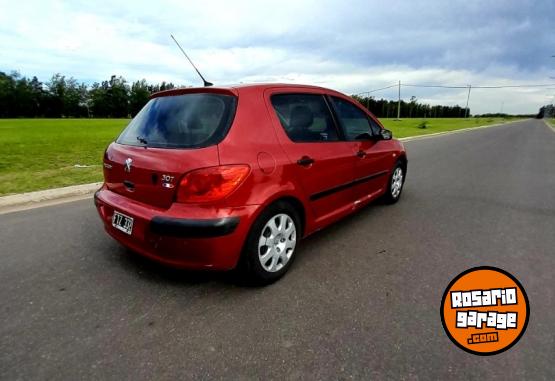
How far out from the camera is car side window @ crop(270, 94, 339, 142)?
2.85m

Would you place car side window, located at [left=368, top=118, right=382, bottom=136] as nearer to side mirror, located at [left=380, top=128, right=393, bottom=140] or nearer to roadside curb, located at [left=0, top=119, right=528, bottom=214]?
side mirror, located at [left=380, top=128, right=393, bottom=140]

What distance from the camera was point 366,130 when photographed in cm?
404

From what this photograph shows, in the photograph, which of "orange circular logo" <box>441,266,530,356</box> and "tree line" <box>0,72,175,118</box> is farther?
"tree line" <box>0,72,175,118</box>

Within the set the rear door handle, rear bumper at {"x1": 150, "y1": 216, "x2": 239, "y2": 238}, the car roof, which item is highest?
the car roof

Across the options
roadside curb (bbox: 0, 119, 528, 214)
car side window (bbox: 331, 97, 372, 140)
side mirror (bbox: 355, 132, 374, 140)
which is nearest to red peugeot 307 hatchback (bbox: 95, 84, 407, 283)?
car side window (bbox: 331, 97, 372, 140)


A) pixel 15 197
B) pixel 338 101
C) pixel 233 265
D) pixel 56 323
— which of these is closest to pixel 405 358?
pixel 233 265

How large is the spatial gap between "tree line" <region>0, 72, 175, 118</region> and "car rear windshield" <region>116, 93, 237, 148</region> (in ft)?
293

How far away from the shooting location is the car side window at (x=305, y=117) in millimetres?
2852

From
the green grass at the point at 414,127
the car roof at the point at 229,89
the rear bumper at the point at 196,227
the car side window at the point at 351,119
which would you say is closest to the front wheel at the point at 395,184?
the car side window at the point at 351,119

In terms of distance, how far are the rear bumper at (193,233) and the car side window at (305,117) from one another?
2.86 feet

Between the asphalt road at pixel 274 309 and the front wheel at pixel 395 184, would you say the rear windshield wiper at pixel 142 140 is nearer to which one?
Answer: the asphalt road at pixel 274 309

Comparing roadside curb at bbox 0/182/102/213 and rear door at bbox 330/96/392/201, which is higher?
rear door at bbox 330/96/392/201

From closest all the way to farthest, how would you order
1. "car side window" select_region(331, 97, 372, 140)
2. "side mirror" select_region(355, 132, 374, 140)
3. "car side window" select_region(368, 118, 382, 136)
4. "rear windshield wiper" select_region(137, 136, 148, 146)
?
"rear windshield wiper" select_region(137, 136, 148, 146)
"car side window" select_region(331, 97, 372, 140)
"side mirror" select_region(355, 132, 374, 140)
"car side window" select_region(368, 118, 382, 136)

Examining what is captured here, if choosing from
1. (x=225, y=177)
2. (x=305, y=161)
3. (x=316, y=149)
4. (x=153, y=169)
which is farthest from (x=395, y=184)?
(x=153, y=169)
